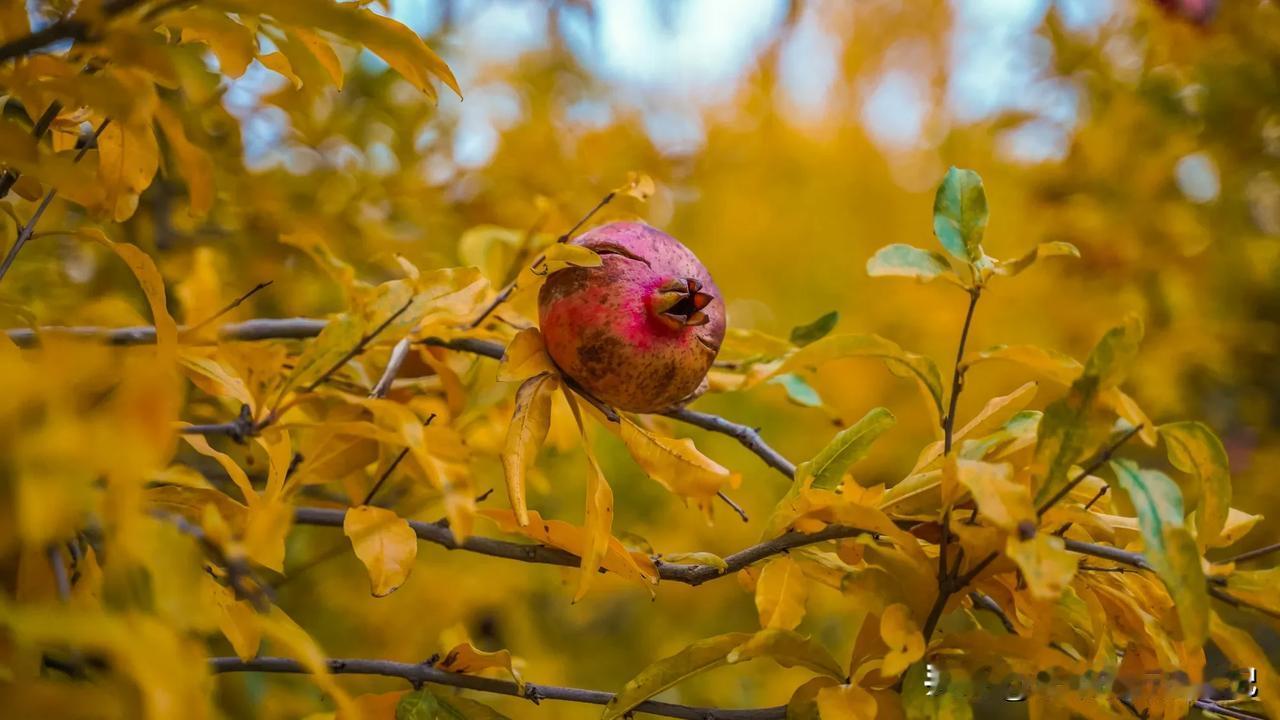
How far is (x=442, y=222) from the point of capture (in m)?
1.37

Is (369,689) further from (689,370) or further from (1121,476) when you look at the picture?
(1121,476)

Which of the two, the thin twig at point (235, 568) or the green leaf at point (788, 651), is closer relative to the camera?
the thin twig at point (235, 568)

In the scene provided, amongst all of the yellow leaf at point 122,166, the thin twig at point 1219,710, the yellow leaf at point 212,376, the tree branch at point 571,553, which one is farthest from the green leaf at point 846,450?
the yellow leaf at point 122,166

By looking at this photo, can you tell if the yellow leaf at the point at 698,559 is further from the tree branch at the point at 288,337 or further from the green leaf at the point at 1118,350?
the green leaf at the point at 1118,350

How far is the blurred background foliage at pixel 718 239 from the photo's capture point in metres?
1.19

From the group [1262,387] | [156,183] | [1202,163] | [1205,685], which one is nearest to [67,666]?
[1205,685]

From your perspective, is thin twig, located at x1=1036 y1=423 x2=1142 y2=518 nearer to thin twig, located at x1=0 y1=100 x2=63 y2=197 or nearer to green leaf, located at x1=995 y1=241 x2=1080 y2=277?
green leaf, located at x1=995 y1=241 x2=1080 y2=277

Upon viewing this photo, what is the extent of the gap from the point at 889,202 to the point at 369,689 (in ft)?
6.25

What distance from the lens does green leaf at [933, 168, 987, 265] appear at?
621mm

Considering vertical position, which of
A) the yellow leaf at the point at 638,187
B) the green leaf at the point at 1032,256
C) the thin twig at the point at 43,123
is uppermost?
the thin twig at the point at 43,123

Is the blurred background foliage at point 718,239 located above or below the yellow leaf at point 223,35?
below

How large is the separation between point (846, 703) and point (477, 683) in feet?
0.78

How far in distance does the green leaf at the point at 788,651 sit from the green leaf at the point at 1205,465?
0.22 metres

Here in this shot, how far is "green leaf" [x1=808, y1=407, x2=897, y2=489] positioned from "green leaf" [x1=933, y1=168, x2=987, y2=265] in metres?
0.12
